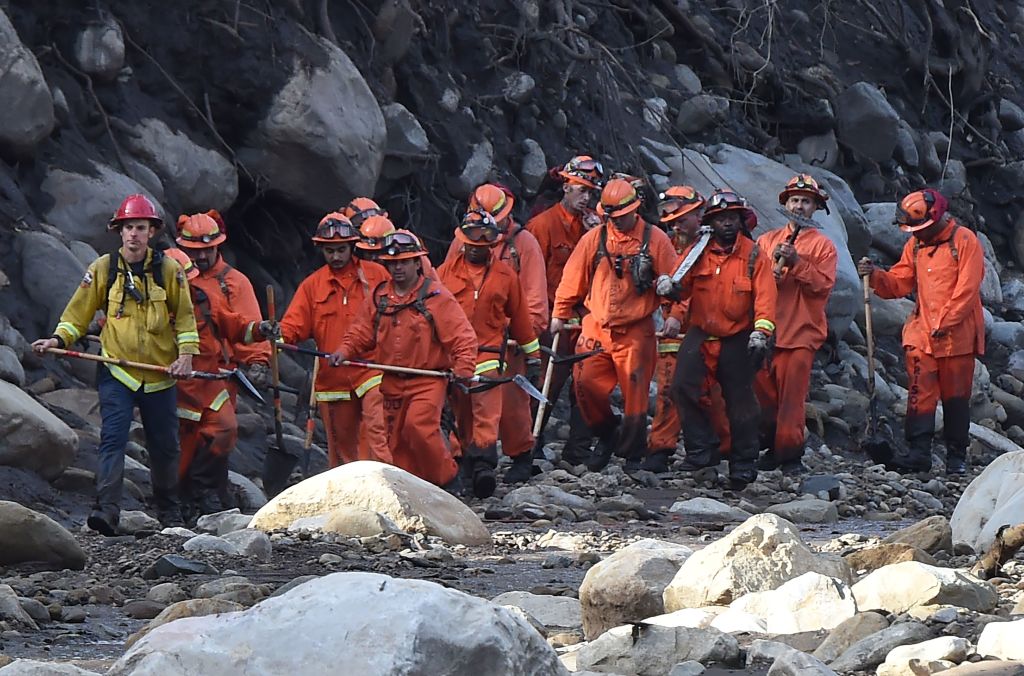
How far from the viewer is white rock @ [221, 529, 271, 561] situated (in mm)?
9141

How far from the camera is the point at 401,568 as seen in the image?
29.6 ft

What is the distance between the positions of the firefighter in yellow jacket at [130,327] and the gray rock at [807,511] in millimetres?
3779

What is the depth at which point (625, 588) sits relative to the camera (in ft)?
23.9

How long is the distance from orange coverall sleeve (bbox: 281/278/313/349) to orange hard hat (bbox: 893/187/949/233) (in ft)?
14.3

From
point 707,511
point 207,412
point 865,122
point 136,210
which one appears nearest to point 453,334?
point 207,412

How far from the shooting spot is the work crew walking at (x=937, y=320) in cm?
1439

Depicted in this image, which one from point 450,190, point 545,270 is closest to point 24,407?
point 545,270

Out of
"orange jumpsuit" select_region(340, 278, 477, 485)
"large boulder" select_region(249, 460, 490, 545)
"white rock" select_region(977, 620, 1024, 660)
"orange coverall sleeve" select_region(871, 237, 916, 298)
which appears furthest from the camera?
"orange coverall sleeve" select_region(871, 237, 916, 298)

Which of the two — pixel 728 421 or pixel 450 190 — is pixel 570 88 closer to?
pixel 450 190

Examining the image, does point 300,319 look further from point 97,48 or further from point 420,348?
point 97,48

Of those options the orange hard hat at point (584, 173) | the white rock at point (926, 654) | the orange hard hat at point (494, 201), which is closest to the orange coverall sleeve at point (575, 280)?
the orange hard hat at point (494, 201)

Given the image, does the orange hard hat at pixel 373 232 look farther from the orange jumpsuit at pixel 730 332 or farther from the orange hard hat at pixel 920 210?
the orange hard hat at pixel 920 210

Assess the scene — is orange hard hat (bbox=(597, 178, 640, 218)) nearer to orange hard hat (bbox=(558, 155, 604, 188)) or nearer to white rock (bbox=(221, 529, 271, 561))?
orange hard hat (bbox=(558, 155, 604, 188))

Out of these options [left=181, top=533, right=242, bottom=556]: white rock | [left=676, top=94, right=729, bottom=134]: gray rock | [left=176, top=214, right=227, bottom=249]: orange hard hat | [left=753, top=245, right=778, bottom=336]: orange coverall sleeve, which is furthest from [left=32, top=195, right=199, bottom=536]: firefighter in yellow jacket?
[left=676, top=94, right=729, bottom=134]: gray rock
